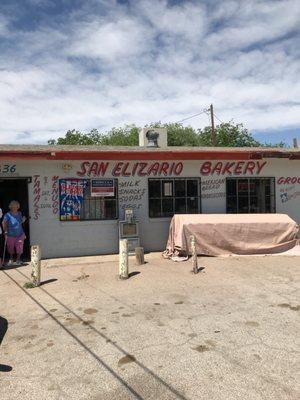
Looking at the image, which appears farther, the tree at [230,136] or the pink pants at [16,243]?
the tree at [230,136]

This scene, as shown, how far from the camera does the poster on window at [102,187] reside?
38.1 ft

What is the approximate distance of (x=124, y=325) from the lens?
6.03m

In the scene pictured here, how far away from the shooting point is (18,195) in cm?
1230

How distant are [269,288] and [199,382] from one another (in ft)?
13.4

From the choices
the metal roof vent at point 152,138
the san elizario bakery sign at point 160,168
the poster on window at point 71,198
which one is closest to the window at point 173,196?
the san elizario bakery sign at point 160,168

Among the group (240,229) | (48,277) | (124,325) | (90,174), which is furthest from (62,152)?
(124,325)

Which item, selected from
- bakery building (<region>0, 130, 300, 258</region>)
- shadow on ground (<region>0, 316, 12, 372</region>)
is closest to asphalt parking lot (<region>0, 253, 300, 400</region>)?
shadow on ground (<region>0, 316, 12, 372</region>)

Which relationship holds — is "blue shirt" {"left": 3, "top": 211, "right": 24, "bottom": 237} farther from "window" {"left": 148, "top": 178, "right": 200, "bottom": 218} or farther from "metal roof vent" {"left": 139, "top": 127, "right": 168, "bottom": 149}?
"metal roof vent" {"left": 139, "top": 127, "right": 168, "bottom": 149}

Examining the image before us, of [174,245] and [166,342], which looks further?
[174,245]

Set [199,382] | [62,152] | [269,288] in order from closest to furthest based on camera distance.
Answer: [199,382]
[269,288]
[62,152]

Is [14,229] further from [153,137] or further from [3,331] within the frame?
[153,137]

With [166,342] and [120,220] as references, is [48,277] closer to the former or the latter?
[120,220]

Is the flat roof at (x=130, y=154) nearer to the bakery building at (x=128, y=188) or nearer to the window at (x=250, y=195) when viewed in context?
the bakery building at (x=128, y=188)

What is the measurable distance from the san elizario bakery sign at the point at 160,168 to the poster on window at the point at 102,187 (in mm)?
195
